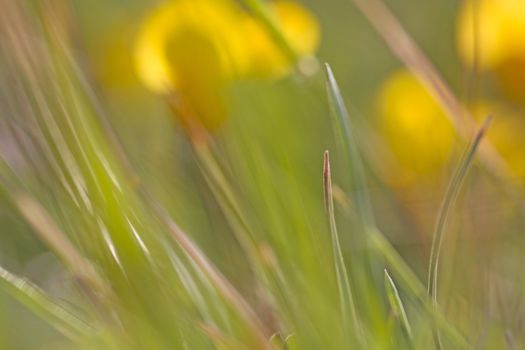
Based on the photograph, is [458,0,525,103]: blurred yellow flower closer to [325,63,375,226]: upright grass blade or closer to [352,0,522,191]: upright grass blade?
[352,0,522,191]: upright grass blade

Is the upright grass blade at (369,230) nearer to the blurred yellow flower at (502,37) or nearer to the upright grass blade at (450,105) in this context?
the upright grass blade at (450,105)

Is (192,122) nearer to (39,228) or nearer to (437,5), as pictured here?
(39,228)

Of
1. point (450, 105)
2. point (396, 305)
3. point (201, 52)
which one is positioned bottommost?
point (396, 305)

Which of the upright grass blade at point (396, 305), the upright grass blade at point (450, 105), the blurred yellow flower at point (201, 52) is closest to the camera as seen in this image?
the upright grass blade at point (396, 305)

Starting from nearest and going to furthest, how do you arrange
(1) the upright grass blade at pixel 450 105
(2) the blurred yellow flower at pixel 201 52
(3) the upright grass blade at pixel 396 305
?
(3) the upright grass blade at pixel 396 305
(1) the upright grass blade at pixel 450 105
(2) the blurred yellow flower at pixel 201 52

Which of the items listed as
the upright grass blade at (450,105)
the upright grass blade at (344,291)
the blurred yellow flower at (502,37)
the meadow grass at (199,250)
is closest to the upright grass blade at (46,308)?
the meadow grass at (199,250)

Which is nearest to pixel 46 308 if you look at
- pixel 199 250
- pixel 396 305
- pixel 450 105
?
pixel 199 250

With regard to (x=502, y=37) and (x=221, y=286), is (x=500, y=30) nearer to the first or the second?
(x=502, y=37)
